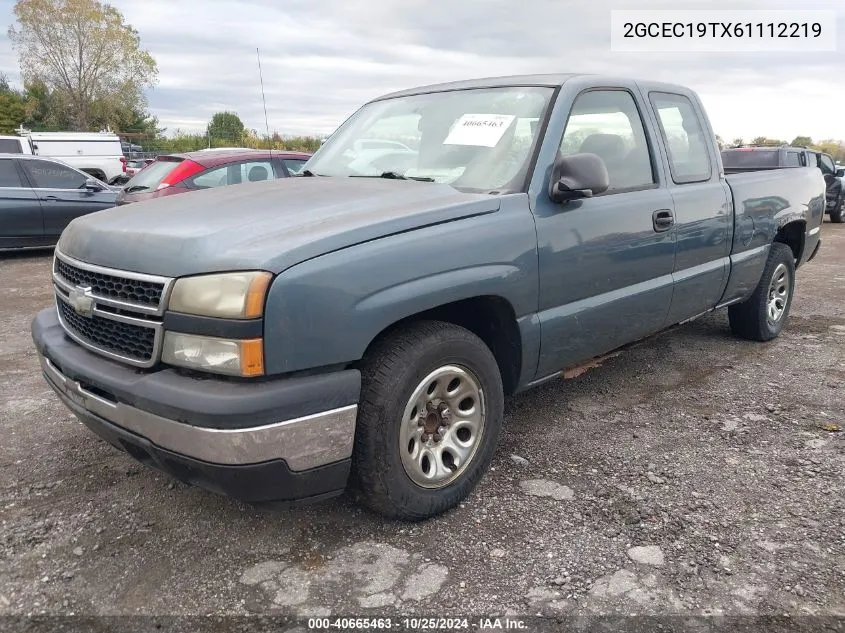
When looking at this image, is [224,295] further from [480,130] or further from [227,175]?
[227,175]

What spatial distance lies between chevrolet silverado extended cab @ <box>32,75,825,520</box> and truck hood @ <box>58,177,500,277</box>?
0.04 feet

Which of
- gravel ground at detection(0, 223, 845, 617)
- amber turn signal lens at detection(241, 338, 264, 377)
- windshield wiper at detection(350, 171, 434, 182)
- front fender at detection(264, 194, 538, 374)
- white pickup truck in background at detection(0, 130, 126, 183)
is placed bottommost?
gravel ground at detection(0, 223, 845, 617)

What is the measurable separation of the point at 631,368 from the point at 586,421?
108 centimetres

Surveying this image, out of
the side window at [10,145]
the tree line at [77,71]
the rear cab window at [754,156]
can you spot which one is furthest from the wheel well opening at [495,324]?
the tree line at [77,71]

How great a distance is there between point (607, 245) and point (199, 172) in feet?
20.6

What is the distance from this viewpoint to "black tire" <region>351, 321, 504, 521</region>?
7.92 ft

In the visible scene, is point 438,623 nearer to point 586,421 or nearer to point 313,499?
point 313,499

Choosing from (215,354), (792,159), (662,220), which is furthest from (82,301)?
(792,159)

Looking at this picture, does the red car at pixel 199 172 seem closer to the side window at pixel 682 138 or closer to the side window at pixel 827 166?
the side window at pixel 682 138

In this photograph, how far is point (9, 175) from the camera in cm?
973

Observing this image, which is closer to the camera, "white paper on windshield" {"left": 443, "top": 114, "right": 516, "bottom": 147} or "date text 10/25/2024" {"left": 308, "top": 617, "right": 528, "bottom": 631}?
"date text 10/25/2024" {"left": 308, "top": 617, "right": 528, "bottom": 631}

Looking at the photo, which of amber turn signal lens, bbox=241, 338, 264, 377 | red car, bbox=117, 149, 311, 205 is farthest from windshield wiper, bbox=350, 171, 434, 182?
red car, bbox=117, 149, 311, 205

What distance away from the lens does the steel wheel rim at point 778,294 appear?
513 cm

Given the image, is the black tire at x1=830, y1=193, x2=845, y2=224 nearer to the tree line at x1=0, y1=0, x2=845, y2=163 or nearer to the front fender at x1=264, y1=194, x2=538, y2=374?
the front fender at x1=264, y1=194, x2=538, y2=374
